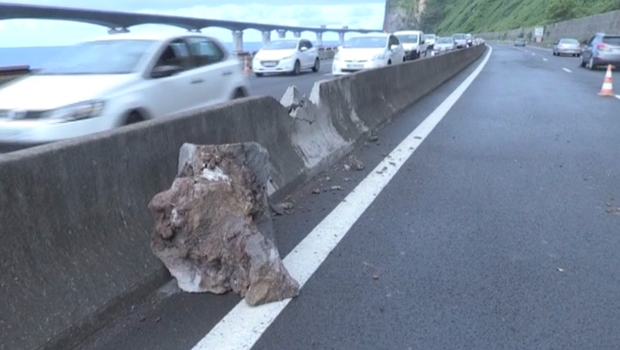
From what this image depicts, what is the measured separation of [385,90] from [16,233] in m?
10.4

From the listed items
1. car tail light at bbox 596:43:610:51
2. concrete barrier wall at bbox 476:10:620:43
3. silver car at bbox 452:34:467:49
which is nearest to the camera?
car tail light at bbox 596:43:610:51

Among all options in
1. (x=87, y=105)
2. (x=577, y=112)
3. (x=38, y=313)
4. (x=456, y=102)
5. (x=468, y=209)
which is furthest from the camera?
(x=456, y=102)

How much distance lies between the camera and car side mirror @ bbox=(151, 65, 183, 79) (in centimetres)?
826

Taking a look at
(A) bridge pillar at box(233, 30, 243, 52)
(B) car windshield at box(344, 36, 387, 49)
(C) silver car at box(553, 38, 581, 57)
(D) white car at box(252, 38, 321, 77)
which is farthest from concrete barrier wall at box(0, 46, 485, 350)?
(C) silver car at box(553, 38, 581, 57)

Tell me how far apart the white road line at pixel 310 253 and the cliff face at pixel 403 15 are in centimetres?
14145

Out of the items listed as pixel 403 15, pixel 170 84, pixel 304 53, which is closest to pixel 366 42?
pixel 304 53

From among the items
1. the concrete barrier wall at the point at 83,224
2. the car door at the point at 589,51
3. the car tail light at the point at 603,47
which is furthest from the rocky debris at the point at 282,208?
the car door at the point at 589,51

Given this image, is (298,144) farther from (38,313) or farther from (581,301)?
(38,313)

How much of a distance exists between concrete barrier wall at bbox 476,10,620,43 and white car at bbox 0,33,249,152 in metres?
50.5

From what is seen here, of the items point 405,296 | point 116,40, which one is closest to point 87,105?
point 116,40

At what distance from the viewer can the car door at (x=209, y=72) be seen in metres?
9.31

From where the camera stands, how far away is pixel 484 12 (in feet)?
428

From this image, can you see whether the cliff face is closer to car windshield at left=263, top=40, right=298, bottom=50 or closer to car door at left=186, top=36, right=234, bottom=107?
car windshield at left=263, top=40, right=298, bottom=50

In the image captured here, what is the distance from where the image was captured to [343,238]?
541cm
